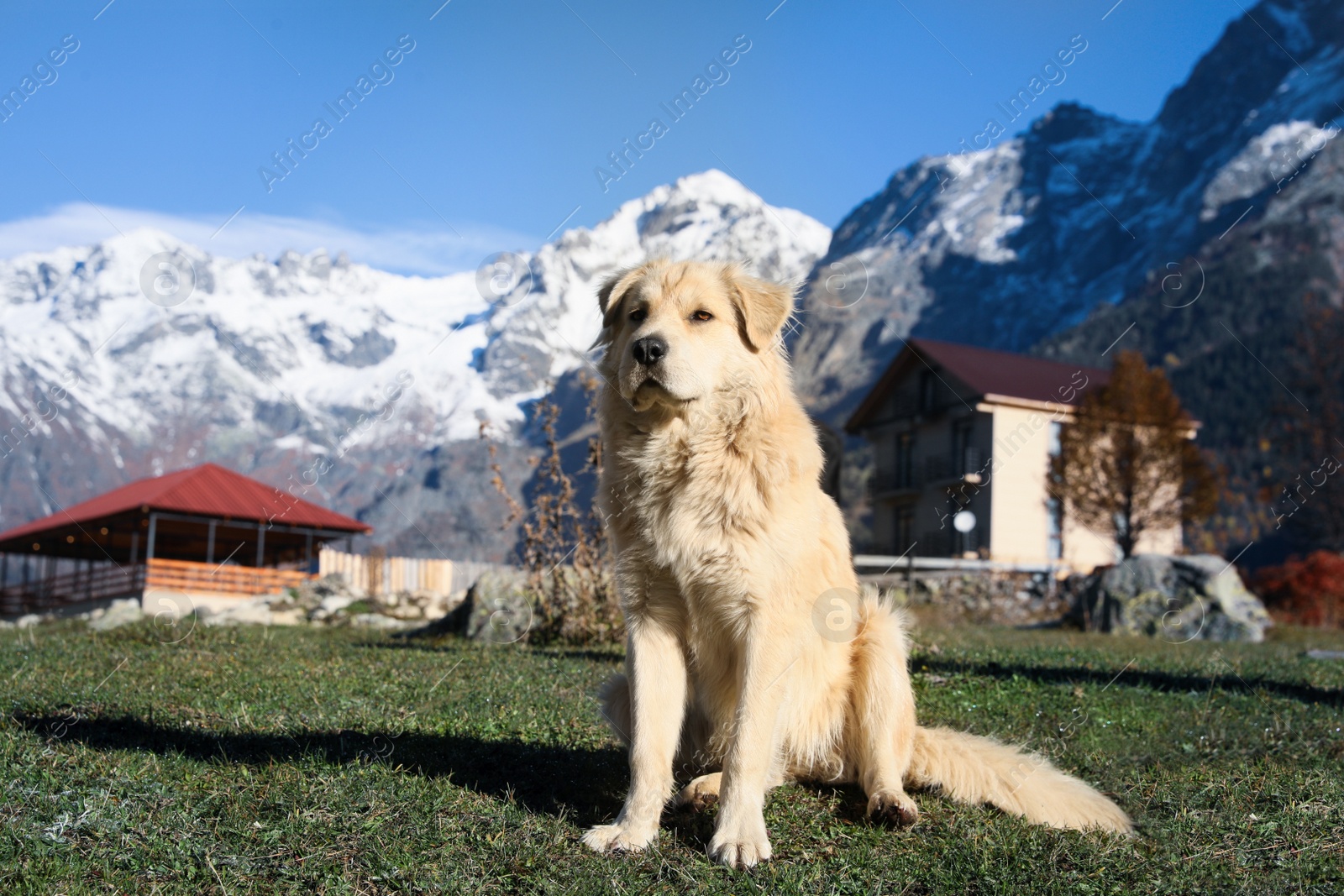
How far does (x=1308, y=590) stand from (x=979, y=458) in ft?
42.5

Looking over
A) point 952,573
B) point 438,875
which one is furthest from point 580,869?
point 952,573

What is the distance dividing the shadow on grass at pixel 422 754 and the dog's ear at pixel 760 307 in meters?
2.22

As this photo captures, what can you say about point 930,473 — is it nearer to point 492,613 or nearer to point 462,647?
point 492,613

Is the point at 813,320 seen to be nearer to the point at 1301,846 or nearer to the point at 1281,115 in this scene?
the point at 1281,115

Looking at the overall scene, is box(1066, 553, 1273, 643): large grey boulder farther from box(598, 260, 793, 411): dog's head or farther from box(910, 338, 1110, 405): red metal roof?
box(910, 338, 1110, 405): red metal roof

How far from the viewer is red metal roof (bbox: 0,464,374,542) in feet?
102

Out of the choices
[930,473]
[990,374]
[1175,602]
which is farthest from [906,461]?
[1175,602]

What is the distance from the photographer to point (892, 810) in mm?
3969

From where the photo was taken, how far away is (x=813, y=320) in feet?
563

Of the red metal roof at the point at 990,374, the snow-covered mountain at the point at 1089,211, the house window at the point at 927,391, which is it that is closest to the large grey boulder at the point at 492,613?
the red metal roof at the point at 990,374

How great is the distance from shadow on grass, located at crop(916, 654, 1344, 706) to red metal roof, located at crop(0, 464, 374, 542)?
25.9 m

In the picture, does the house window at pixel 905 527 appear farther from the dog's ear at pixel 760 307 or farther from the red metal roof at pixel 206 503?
the dog's ear at pixel 760 307

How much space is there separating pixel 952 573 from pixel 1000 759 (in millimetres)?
21167

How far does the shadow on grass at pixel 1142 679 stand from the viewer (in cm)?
761
